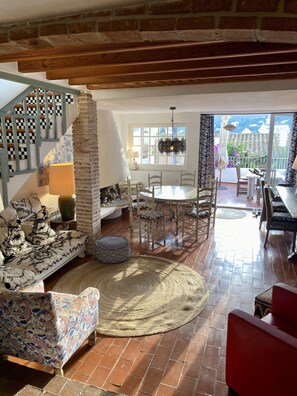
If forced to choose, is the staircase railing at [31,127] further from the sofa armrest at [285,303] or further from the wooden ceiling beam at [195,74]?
the sofa armrest at [285,303]

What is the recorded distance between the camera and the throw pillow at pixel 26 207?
13.9 ft

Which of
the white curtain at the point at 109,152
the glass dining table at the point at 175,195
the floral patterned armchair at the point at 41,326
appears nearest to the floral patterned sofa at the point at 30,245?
the floral patterned armchair at the point at 41,326

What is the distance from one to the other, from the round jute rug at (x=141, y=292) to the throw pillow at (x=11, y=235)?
2.44 ft

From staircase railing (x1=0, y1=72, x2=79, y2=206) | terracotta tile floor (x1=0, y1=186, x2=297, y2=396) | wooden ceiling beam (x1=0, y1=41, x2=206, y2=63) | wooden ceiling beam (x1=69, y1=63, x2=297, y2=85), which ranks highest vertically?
wooden ceiling beam (x1=69, y1=63, x2=297, y2=85)

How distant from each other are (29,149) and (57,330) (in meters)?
2.17

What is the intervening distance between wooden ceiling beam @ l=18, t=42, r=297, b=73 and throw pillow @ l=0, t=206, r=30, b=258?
194cm

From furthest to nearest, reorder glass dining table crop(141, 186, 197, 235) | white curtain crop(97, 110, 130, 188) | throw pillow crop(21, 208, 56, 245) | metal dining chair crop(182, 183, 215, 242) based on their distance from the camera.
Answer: white curtain crop(97, 110, 130, 188) < metal dining chair crop(182, 183, 215, 242) < glass dining table crop(141, 186, 197, 235) < throw pillow crop(21, 208, 56, 245)

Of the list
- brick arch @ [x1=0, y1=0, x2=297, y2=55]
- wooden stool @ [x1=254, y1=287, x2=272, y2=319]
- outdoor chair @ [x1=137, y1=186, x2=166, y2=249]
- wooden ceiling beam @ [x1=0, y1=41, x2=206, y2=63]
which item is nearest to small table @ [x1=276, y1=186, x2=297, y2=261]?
wooden stool @ [x1=254, y1=287, x2=272, y2=319]

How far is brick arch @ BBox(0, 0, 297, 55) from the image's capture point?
1310 millimetres

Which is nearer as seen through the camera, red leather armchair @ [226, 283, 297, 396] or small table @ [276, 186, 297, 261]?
red leather armchair @ [226, 283, 297, 396]

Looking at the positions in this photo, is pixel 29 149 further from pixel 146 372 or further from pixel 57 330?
pixel 146 372

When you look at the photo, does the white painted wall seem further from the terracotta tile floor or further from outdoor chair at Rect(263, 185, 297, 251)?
the terracotta tile floor

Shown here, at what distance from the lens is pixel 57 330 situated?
2127mm

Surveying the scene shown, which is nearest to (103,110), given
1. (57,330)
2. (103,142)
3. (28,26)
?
(103,142)
